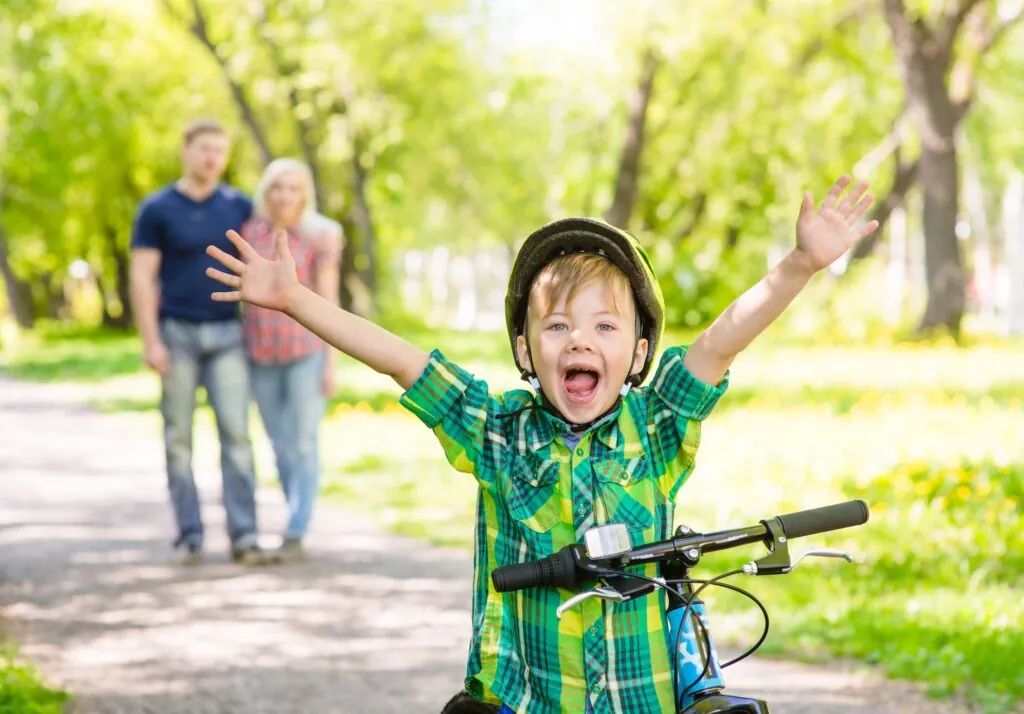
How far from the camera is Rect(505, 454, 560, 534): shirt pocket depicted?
9.77 feet

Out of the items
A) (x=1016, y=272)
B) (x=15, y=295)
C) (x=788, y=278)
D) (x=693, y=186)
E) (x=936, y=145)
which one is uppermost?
(x=693, y=186)

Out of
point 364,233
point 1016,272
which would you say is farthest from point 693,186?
point 1016,272

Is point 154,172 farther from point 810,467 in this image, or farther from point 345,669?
point 345,669

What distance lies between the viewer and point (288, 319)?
770 centimetres

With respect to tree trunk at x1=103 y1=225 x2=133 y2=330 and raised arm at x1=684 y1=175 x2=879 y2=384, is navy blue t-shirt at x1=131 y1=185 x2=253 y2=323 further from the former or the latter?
tree trunk at x1=103 y1=225 x2=133 y2=330

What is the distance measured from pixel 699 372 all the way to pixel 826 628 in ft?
10.8

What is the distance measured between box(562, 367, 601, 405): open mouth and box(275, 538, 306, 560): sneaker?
498 centimetres

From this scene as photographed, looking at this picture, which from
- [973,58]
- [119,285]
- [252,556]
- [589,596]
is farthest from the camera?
[119,285]

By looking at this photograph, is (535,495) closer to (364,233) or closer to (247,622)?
(247,622)

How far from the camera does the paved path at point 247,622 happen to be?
5.12 meters

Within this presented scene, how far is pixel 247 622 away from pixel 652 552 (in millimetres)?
3982

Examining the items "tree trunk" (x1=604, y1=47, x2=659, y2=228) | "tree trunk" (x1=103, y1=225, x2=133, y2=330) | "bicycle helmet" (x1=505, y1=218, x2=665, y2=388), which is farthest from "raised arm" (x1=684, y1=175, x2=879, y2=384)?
"tree trunk" (x1=103, y1=225, x2=133, y2=330)

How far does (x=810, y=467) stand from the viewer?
940 cm

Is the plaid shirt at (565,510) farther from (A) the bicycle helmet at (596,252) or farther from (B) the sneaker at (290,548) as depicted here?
(B) the sneaker at (290,548)
